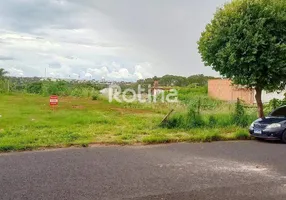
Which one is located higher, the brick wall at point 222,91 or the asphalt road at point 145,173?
the brick wall at point 222,91

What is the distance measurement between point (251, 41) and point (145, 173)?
7611 millimetres

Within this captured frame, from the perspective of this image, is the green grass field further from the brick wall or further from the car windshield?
the brick wall

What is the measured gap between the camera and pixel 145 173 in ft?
Result: 24.2

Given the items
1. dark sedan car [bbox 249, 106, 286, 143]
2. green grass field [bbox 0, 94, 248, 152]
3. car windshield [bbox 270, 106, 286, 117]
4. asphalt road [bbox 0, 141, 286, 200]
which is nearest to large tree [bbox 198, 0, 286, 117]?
car windshield [bbox 270, 106, 286, 117]

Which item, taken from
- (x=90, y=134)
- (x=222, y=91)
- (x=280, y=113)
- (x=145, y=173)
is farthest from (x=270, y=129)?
(x=222, y=91)

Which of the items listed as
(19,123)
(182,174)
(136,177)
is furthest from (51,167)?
(19,123)

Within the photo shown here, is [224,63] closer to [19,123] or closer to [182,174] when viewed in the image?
[182,174]

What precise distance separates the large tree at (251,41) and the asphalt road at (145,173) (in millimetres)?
3682

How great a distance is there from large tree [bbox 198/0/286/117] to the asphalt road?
368 centimetres

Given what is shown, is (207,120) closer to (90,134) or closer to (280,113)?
(280,113)

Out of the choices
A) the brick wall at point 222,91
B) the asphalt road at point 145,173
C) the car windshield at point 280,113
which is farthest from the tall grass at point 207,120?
the brick wall at point 222,91

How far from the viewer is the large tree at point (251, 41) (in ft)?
42.3

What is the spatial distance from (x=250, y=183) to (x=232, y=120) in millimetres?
8403

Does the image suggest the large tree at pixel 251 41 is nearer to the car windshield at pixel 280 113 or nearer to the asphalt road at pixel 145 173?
the car windshield at pixel 280 113
